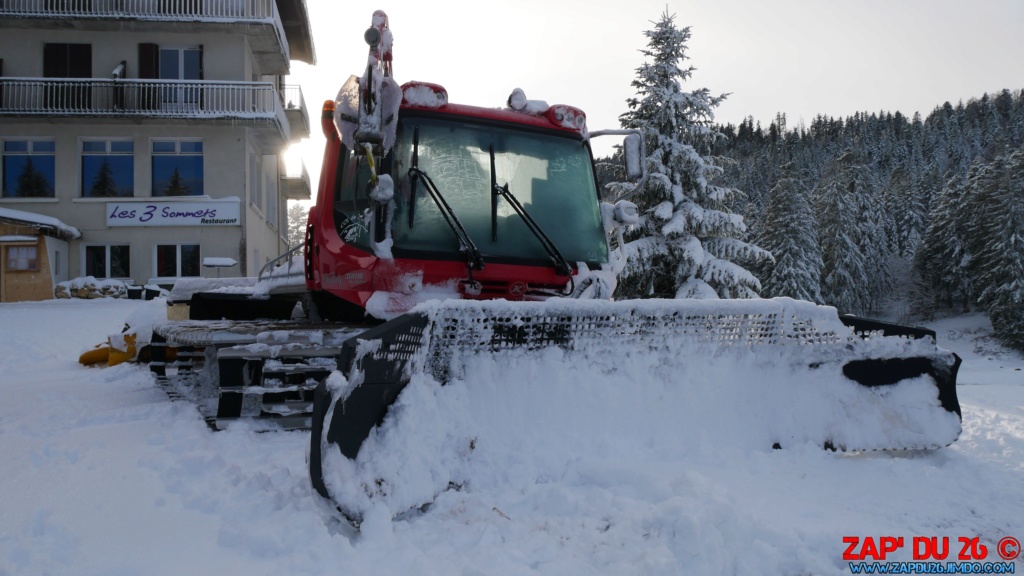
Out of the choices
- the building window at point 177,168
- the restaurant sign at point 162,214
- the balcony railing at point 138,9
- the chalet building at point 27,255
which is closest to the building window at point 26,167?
the chalet building at point 27,255

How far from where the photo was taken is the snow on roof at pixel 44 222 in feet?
75.9

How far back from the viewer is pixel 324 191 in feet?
17.9

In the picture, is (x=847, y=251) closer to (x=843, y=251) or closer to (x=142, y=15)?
(x=843, y=251)

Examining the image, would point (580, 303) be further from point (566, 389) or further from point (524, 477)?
point (524, 477)

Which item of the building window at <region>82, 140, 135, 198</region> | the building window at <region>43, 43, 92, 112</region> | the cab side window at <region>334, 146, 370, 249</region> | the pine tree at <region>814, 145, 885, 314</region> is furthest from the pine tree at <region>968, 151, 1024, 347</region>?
the building window at <region>43, 43, 92, 112</region>

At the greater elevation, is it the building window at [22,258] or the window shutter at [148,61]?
the window shutter at [148,61]

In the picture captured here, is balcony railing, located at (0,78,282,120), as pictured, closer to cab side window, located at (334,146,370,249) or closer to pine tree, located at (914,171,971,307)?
cab side window, located at (334,146,370,249)

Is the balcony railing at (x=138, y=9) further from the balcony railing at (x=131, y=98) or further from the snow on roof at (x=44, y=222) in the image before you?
the snow on roof at (x=44, y=222)

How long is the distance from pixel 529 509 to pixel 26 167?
28.6 metres

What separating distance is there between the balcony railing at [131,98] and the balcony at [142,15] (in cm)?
202

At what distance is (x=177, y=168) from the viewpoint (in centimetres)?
2566

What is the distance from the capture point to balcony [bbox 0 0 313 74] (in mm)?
24359

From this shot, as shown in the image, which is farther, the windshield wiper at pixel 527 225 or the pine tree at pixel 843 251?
the pine tree at pixel 843 251

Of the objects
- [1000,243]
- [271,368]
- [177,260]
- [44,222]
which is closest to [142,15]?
[44,222]
